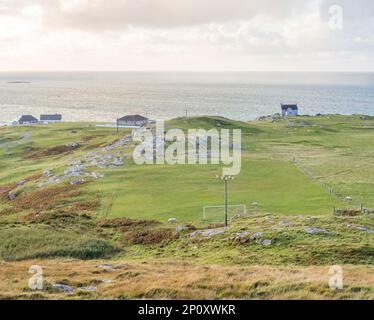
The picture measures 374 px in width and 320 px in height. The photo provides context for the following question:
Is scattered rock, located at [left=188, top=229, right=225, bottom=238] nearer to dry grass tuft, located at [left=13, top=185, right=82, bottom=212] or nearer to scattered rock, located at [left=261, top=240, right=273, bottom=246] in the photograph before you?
scattered rock, located at [left=261, top=240, right=273, bottom=246]

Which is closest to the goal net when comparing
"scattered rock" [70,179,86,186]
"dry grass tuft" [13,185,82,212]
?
"dry grass tuft" [13,185,82,212]

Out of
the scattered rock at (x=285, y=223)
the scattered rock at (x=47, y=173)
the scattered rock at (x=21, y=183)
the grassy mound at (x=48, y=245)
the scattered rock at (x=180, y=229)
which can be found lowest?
the grassy mound at (x=48, y=245)

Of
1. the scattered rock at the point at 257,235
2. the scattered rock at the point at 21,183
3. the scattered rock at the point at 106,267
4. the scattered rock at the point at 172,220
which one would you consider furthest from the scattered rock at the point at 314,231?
the scattered rock at the point at 21,183

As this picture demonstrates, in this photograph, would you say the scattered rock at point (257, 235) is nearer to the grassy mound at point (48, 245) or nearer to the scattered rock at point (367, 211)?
the grassy mound at point (48, 245)

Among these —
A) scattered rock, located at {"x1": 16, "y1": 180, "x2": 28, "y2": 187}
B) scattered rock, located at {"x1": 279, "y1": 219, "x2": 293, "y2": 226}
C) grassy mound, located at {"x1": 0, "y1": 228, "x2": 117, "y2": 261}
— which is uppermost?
scattered rock, located at {"x1": 279, "y1": 219, "x2": 293, "y2": 226}

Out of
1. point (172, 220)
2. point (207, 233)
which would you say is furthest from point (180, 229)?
point (172, 220)

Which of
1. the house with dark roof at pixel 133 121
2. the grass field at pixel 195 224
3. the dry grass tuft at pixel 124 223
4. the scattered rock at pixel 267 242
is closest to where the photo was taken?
the grass field at pixel 195 224
